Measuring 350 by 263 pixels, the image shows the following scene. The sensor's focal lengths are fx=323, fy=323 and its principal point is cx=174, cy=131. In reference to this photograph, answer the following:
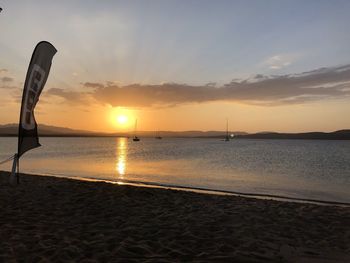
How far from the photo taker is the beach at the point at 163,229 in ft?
20.8

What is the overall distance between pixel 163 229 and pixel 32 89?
5.80 m

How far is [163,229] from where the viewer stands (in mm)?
8125

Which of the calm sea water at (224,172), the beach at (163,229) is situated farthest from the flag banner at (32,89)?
the calm sea water at (224,172)

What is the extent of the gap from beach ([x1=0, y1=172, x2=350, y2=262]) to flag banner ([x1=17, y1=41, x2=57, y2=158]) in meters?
2.19

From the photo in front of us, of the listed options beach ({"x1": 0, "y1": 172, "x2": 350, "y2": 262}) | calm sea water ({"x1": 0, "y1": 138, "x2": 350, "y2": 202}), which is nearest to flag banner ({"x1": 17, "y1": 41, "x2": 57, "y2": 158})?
beach ({"x1": 0, "y1": 172, "x2": 350, "y2": 262})

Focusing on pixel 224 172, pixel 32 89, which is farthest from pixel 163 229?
pixel 224 172

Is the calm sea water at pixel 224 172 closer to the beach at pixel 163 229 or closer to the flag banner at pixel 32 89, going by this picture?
the beach at pixel 163 229

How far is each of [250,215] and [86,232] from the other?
507cm

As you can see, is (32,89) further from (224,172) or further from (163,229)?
(224,172)

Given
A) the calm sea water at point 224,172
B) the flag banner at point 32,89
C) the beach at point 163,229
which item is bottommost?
the calm sea water at point 224,172

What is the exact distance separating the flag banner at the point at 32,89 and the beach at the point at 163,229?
219cm

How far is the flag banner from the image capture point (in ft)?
31.9

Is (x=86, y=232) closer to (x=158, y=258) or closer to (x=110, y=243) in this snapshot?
(x=110, y=243)

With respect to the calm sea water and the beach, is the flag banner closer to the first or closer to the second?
the beach
